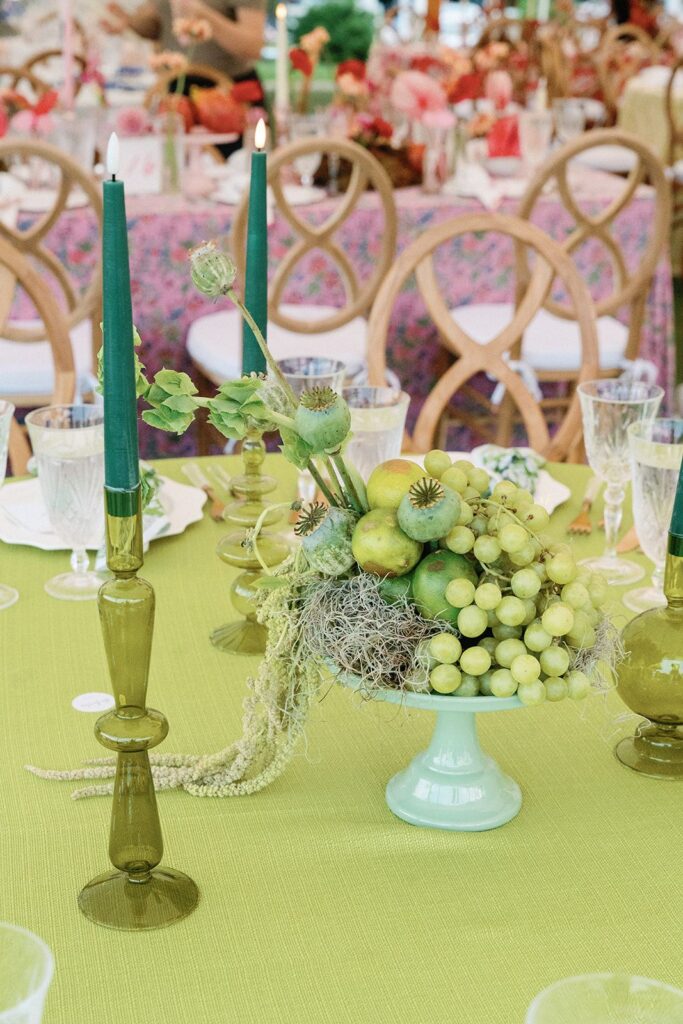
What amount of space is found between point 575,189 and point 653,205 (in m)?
0.23

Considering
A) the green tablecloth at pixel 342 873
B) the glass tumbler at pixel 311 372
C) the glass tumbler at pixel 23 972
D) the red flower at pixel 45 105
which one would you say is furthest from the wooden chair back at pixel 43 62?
the glass tumbler at pixel 23 972

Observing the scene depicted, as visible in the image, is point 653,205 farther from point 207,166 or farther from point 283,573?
point 283,573

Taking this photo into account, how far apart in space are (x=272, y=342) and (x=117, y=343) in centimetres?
231

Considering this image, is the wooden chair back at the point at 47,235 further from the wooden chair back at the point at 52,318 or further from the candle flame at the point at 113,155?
the candle flame at the point at 113,155

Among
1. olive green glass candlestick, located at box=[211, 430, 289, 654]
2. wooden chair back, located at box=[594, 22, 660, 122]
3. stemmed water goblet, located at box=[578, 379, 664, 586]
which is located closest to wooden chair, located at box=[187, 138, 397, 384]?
stemmed water goblet, located at box=[578, 379, 664, 586]

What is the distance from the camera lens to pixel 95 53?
4219 mm

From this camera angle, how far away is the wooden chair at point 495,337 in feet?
6.12

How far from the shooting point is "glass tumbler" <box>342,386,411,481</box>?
1.24m

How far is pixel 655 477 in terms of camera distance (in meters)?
1.12

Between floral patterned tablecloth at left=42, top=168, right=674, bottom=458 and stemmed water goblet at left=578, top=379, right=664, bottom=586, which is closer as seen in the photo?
stemmed water goblet at left=578, top=379, right=664, bottom=586

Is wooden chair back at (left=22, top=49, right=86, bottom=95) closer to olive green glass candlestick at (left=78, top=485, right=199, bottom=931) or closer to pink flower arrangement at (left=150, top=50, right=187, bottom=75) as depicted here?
pink flower arrangement at (left=150, top=50, right=187, bottom=75)

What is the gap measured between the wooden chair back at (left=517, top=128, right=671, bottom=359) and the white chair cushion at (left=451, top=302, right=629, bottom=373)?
2.1 inches

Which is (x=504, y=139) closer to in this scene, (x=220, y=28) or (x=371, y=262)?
(x=371, y=262)

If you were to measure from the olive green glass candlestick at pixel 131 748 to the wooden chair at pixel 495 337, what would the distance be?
110 centimetres
